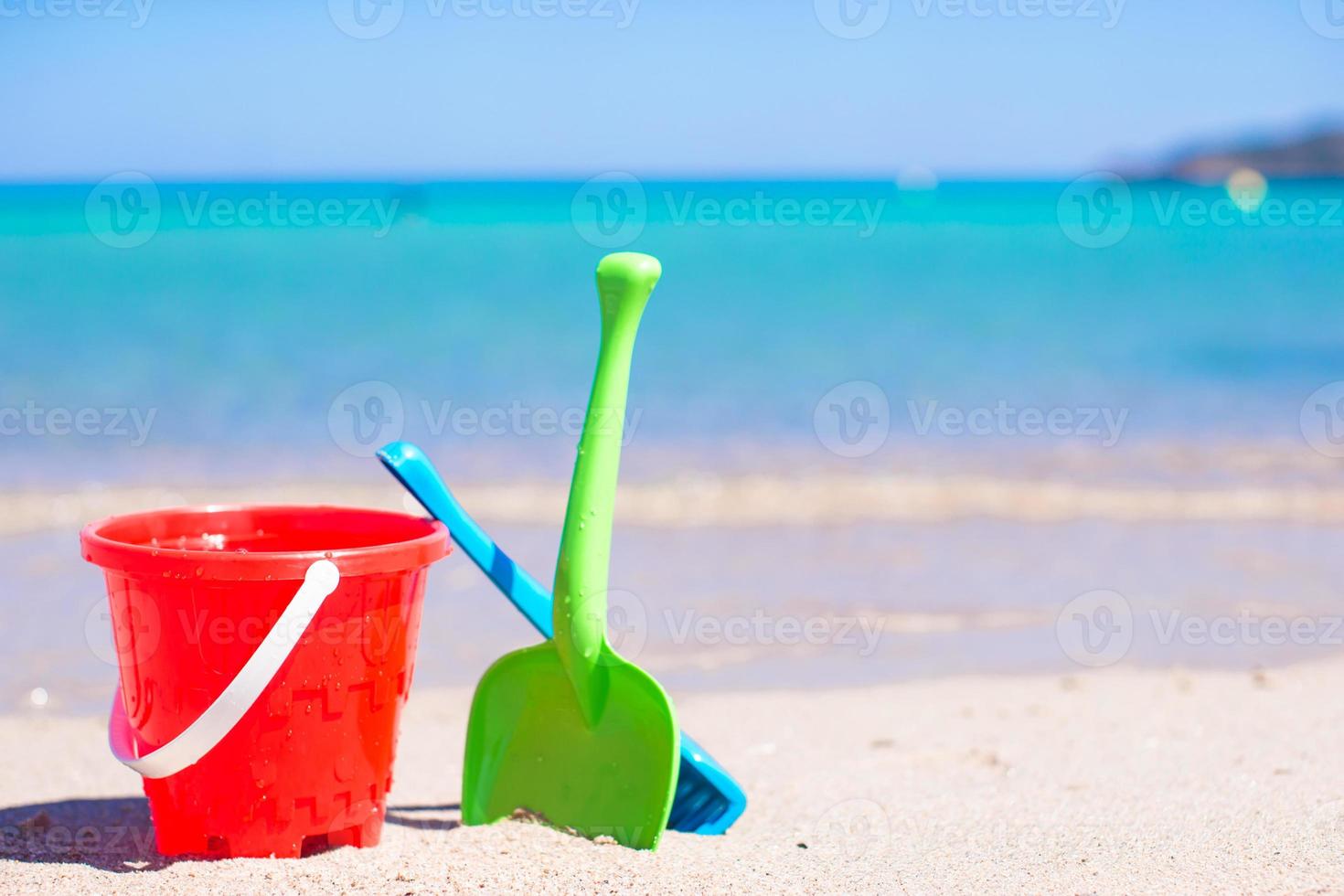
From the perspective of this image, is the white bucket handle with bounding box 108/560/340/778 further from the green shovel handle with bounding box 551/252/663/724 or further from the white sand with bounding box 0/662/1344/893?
the green shovel handle with bounding box 551/252/663/724

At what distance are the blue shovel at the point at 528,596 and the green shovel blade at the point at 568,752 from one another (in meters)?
0.10

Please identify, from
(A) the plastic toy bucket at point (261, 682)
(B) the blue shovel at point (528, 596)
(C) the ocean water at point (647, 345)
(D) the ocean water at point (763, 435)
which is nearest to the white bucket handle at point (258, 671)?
(A) the plastic toy bucket at point (261, 682)

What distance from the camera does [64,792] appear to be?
8.59 feet

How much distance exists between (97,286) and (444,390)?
20.9 feet

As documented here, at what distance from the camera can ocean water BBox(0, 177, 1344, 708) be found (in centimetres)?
409

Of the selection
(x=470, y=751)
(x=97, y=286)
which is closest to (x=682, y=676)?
(x=470, y=751)

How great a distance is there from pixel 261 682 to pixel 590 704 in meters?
0.58

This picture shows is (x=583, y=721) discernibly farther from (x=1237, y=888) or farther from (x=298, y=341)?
(x=298, y=341)

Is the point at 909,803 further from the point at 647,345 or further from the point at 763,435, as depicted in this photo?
the point at 647,345

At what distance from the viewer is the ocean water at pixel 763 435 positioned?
4094 millimetres

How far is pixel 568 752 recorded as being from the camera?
7.48ft

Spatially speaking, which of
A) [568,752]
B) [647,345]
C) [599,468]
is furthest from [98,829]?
[647,345]

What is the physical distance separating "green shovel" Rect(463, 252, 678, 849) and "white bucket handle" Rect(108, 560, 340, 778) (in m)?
0.43

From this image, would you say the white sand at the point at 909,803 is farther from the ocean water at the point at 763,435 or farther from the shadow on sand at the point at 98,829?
the ocean water at the point at 763,435
